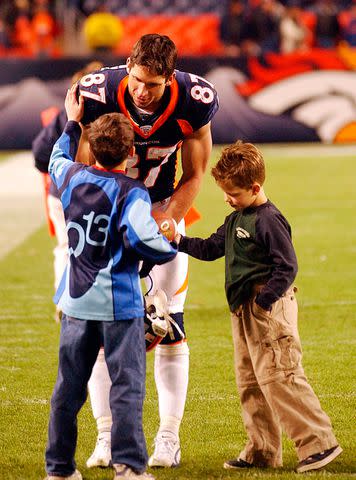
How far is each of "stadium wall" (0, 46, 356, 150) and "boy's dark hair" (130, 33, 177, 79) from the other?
47.6ft

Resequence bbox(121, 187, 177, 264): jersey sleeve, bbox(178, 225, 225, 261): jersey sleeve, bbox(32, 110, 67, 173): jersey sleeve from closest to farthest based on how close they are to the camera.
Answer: bbox(121, 187, 177, 264): jersey sleeve
bbox(178, 225, 225, 261): jersey sleeve
bbox(32, 110, 67, 173): jersey sleeve

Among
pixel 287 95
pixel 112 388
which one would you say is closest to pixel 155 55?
pixel 112 388

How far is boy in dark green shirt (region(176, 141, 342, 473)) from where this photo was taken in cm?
454

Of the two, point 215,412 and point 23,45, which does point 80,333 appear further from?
point 23,45

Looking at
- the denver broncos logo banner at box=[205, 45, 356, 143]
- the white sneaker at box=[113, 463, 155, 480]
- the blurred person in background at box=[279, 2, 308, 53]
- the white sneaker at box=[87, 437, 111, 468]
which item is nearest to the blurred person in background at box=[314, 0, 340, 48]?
the blurred person in background at box=[279, 2, 308, 53]

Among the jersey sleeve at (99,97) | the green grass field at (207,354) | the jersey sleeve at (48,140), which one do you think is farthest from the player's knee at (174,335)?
the jersey sleeve at (48,140)

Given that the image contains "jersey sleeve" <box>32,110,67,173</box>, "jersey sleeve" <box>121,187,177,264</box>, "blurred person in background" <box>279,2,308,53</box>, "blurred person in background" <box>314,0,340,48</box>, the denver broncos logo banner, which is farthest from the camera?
"blurred person in background" <box>314,0,340,48</box>

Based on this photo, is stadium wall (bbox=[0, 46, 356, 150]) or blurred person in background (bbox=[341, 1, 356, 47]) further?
blurred person in background (bbox=[341, 1, 356, 47])

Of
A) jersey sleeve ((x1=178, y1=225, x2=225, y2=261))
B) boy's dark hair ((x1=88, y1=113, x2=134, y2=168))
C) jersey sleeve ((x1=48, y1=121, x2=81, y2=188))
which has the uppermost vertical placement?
boy's dark hair ((x1=88, y1=113, x2=134, y2=168))

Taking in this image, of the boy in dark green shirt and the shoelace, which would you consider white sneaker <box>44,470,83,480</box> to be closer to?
the shoelace

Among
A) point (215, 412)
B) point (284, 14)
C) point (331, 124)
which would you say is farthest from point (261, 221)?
point (284, 14)

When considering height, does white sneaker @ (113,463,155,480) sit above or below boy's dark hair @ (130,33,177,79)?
below

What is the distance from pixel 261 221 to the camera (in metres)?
4.54

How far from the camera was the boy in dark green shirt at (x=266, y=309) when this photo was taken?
14.9 ft
